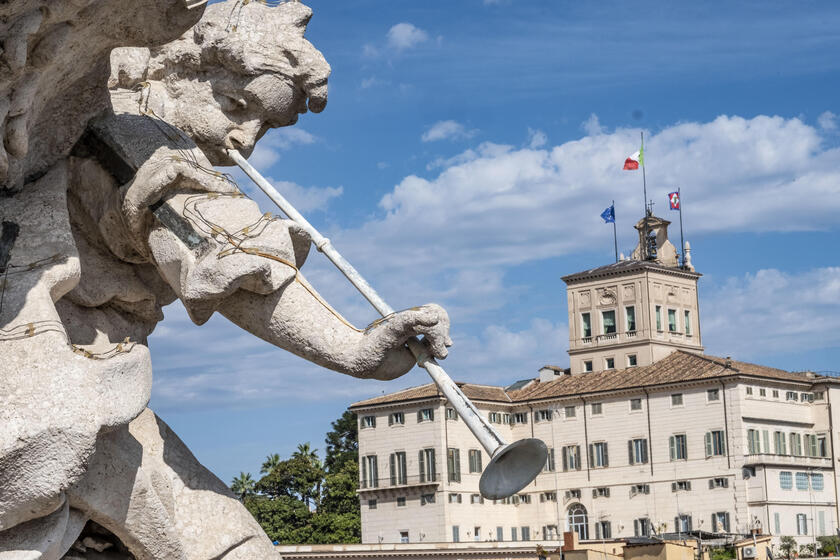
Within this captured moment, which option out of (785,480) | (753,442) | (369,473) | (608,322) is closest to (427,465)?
(369,473)

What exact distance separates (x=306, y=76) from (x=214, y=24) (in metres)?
0.44

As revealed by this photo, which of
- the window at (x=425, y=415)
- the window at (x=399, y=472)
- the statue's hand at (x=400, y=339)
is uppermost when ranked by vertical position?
the window at (x=425, y=415)

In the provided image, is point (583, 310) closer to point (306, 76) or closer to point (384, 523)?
point (384, 523)

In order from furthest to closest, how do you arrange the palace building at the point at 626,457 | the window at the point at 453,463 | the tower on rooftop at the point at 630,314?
the tower on rooftop at the point at 630,314
the window at the point at 453,463
the palace building at the point at 626,457

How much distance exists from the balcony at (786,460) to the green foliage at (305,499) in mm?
21481

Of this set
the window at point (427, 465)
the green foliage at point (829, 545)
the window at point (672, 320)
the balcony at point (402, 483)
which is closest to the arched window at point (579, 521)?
the balcony at point (402, 483)

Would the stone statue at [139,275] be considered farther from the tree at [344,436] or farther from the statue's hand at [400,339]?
the tree at [344,436]

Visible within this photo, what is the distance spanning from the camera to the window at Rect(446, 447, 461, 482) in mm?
75188

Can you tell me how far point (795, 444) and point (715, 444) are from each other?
484 centimetres

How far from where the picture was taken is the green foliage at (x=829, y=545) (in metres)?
66.9

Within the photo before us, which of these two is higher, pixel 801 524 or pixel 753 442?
pixel 753 442

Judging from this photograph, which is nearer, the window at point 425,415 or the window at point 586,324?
the window at point 425,415

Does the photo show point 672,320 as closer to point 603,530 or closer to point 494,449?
point 603,530

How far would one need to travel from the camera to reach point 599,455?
7550cm
